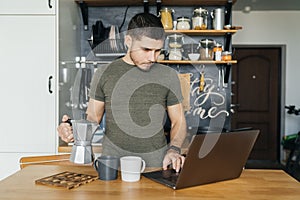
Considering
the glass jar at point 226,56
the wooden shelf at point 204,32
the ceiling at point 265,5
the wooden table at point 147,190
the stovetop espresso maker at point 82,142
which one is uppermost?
the ceiling at point 265,5

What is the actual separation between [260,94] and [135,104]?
483 cm

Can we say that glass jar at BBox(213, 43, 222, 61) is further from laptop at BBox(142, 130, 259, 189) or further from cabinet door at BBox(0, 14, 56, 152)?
laptop at BBox(142, 130, 259, 189)

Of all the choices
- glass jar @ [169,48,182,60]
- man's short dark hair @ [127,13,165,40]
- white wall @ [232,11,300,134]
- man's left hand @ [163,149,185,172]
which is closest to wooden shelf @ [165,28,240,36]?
glass jar @ [169,48,182,60]

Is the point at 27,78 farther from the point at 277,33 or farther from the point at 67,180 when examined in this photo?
the point at 277,33

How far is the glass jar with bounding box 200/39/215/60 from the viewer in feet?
11.0

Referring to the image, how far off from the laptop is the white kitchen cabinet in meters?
1.54

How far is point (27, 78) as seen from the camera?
9.33 ft

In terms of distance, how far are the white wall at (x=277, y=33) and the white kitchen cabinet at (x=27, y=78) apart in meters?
4.05

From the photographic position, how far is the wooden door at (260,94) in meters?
6.38

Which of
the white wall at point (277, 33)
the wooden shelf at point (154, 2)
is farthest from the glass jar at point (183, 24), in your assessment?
the white wall at point (277, 33)

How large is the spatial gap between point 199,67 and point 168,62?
33 cm

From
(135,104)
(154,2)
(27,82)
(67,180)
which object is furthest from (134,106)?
(154,2)

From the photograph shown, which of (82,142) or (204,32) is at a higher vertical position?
(204,32)

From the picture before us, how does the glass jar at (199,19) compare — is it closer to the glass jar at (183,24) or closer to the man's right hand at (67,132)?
the glass jar at (183,24)
